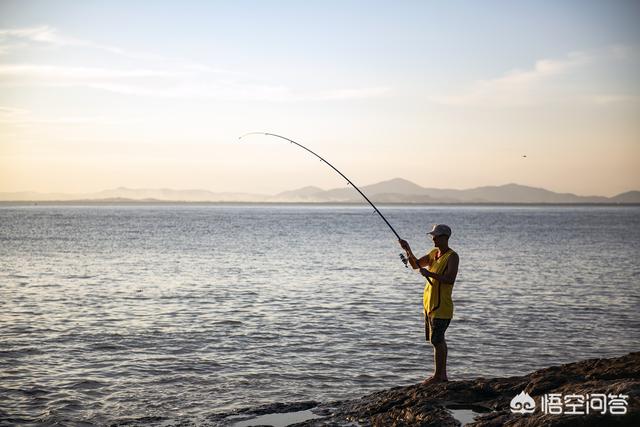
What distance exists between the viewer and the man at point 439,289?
7840 mm

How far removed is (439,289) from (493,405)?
4.90 ft

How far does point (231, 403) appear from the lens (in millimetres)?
9078

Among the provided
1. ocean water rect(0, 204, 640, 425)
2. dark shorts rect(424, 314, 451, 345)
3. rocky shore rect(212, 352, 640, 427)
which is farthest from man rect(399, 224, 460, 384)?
ocean water rect(0, 204, 640, 425)

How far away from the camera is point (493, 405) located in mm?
7371

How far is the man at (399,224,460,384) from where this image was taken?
7.84 meters

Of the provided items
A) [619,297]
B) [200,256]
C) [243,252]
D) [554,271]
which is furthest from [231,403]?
[243,252]

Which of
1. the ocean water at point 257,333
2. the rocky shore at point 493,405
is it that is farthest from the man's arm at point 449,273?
the ocean water at point 257,333

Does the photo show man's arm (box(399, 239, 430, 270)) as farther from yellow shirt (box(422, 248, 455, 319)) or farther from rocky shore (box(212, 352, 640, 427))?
rocky shore (box(212, 352, 640, 427))

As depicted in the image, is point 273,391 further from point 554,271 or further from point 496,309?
point 554,271

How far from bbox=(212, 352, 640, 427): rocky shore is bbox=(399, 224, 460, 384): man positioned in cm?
47

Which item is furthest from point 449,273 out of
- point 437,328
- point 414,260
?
point 437,328

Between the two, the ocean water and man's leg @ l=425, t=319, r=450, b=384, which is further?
the ocean water

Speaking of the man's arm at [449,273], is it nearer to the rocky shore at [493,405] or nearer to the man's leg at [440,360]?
the man's leg at [440,360]

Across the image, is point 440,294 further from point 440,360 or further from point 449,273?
point 440,360
